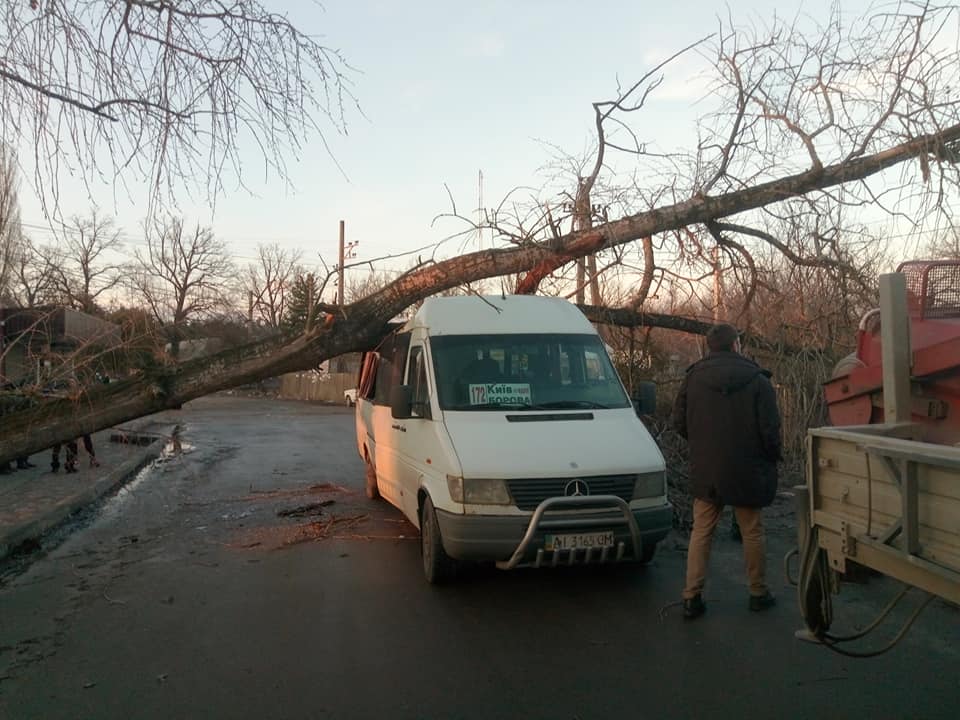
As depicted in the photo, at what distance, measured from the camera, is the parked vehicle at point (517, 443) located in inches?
222

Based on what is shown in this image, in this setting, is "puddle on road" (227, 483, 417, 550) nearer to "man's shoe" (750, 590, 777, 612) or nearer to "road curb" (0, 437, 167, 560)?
"road curb" (0, 437, 167, 560)

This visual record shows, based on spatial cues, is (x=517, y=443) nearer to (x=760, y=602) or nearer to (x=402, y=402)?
(x=402, y=402)

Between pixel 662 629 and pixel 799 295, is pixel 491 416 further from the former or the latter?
pixel 799 295

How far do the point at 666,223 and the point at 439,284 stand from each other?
2756 mm

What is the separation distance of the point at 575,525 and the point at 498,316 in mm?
2483

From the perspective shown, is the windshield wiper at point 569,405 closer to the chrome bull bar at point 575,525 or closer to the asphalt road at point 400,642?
the chrome bull bar at point 575,525

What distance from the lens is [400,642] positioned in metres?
5.04

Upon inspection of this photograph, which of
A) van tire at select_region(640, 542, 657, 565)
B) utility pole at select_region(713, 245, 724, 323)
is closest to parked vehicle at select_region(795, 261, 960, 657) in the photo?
van tire at select_region(640, 542, 657, 565)

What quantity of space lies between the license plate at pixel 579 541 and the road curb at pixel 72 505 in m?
5.65

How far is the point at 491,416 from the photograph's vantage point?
21.1ft

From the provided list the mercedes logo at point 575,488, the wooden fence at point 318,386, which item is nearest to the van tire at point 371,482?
the mercedes logo at point 575,488

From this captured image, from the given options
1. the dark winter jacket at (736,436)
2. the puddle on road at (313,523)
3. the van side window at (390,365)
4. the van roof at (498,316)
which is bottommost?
the puddle on road at (313,523)

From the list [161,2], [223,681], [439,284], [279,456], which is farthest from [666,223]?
[279,456]

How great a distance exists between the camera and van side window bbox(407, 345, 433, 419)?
267 inches
